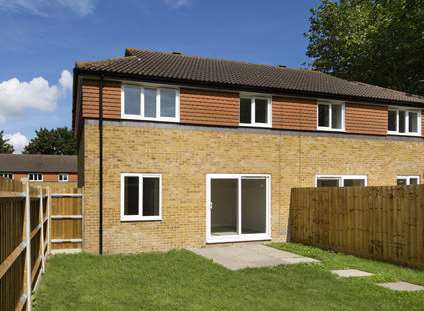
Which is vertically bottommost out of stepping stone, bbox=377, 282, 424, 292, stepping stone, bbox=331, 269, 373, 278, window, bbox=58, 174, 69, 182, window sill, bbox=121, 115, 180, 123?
stepping stone, bbox=331, 269, 373, 278

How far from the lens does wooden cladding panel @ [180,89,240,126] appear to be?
47.0 ft

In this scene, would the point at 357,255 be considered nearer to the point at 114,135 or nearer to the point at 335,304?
the point at 335,304

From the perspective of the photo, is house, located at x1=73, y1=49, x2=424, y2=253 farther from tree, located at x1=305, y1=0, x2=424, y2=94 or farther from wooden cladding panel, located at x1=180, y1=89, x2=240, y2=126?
tree, located at x1=305, y1=0, x2=424, y2=94

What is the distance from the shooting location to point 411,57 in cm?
3244

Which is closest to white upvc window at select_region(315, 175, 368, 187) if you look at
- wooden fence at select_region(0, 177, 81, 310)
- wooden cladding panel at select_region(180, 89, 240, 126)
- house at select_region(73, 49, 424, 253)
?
house at select_region(73, 49, 424, 253)

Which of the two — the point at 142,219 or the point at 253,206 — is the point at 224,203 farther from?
the point at 142,219

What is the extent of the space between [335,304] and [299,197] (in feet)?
26.3

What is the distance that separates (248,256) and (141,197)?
3.66 metres

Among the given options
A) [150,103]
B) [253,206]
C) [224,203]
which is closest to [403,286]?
[150,103]

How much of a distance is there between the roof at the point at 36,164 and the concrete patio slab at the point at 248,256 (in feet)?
157

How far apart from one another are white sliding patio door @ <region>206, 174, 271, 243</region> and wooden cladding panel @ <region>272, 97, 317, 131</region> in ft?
6.83

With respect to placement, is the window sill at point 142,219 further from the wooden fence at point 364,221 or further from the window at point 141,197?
the wooden fence at point 364,221

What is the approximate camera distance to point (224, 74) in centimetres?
1645

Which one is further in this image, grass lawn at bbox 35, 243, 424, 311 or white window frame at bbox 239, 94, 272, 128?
white window frame at bbox 239, 94, 272, 128
